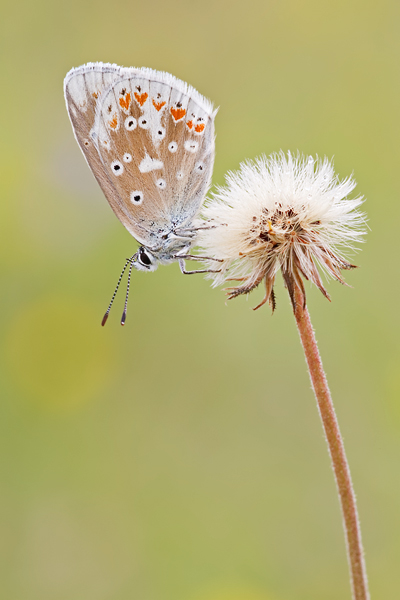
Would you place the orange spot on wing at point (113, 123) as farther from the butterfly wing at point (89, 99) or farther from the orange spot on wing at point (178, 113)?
the orange spot on wing at point (178, 113)

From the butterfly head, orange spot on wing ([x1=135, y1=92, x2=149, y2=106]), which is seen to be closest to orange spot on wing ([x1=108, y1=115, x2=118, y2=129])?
orange spot on wing ([x1=135, y1=92, x2=149, y2=106])

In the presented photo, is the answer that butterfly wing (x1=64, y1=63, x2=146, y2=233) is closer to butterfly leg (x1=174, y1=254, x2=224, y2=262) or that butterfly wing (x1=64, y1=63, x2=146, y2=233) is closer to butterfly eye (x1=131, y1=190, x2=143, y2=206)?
butterfly eye (x1=131, y1=190, x2=143, y2=206)

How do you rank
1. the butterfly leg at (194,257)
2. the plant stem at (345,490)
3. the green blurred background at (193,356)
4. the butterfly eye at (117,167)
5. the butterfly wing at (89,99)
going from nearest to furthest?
the plant stem at (345,490), the butterfly leg at (194,257), the butterfly wing at (89,99), the butterfly eye at (117,167), the green blurred background at (193,356)

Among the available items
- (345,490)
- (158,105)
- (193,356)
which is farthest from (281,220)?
(193,356)

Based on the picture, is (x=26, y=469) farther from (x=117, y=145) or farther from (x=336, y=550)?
(x=117, y=145)

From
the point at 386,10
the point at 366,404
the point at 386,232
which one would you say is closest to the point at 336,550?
the point at 366,404

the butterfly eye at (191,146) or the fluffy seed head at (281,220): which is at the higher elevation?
the butterfly eye at (191,146)

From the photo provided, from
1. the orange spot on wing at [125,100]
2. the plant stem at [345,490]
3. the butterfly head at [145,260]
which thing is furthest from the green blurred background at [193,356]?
the plant stem at [345,490]
